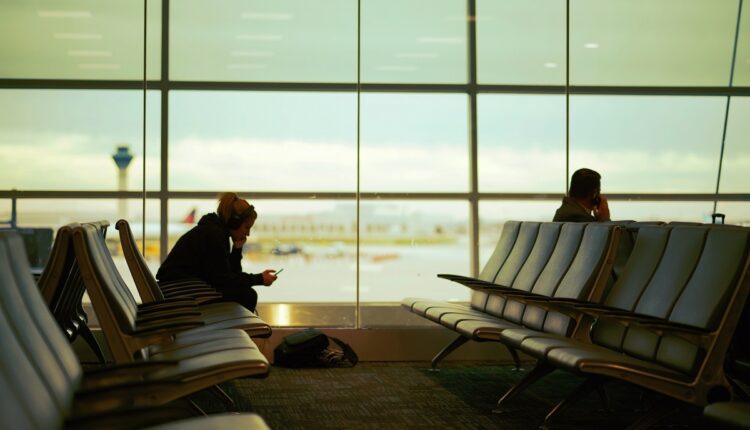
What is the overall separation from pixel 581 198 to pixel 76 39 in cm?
391

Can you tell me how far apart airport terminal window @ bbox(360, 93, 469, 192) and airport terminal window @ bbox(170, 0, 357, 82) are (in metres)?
0.39

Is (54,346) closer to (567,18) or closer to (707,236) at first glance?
(707,236)

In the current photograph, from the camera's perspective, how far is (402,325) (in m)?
7.15

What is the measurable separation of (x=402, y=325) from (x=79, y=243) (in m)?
4.34

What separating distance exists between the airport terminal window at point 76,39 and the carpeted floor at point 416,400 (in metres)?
2.63

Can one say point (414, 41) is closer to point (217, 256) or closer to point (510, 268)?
point (510, 268)

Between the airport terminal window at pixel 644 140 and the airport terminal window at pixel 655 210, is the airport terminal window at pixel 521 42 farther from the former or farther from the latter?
the airport terminal window at pixel 655 210

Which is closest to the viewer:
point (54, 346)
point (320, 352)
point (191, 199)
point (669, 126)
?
point (54, 346)

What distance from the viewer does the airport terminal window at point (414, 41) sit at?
23.5 feet

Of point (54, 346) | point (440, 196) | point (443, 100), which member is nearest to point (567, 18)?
point (443, 100)

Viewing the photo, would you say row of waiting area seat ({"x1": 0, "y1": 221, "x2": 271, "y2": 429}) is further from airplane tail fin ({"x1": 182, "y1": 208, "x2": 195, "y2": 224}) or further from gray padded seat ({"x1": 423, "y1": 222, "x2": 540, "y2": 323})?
airplane tail fin ({"x1": 182, "y1": 208, "x2": 195, "y2": 224})

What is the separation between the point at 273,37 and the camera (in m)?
7.16

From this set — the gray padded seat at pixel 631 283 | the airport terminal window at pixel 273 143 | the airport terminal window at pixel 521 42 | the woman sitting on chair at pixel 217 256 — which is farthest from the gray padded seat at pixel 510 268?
Answer: the airport terminal window at pixel 521 42

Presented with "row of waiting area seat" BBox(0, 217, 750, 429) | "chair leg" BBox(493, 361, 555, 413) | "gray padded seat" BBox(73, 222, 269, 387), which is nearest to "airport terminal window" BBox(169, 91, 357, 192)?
"row of waiting area seat" BBox(0, 217, 750, 429)
